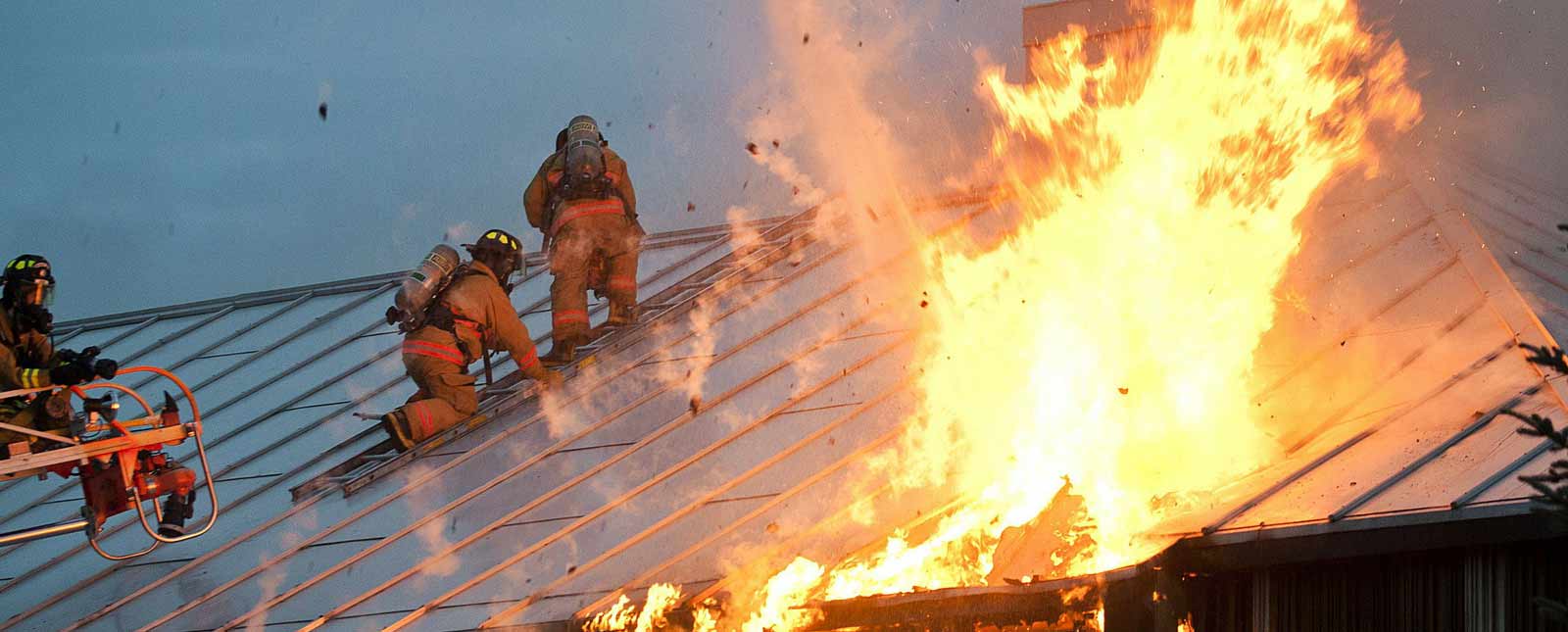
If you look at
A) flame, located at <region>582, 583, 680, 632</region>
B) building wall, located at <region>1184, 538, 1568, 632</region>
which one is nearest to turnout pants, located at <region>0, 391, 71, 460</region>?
flame, located at <region>582, 583, 680, 632</region>

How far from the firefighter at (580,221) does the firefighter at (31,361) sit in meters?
3.75

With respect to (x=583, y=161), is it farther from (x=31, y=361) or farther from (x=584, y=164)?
(x=31, y=361)

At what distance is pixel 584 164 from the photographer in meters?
11.1

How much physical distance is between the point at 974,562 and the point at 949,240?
208 inches

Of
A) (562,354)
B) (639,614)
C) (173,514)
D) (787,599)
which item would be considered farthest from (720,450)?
(173,514)

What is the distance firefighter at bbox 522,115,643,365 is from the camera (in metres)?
11.3

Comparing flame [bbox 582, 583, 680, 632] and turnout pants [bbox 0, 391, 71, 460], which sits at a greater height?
turnout pants [bbox 0, 391, 71, 460]

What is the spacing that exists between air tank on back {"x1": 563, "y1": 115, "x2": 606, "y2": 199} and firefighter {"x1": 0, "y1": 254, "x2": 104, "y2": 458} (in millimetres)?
3860

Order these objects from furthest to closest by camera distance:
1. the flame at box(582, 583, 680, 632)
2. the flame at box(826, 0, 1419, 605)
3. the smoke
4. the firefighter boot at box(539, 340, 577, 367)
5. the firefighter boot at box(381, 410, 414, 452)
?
the firefighter boot at box(539, 340, 577, 367)
the firefighter boot at box(381, 410, 414, 452)
the smoke
the flame at box(826, 0, 1419, 605)
the flame at box(582, 583, 680, 632)

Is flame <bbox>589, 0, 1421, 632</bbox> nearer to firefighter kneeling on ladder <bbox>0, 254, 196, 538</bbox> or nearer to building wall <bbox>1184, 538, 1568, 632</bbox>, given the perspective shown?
building wall <bbox>1184, 538, 1568, 632</bbox>

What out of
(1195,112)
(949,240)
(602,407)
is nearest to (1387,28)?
(1195,112)

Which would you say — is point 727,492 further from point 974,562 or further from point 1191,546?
point 1191,546

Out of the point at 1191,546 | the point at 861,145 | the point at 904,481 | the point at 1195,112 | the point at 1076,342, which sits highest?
the point at 861,145

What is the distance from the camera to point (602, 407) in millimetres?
10398
